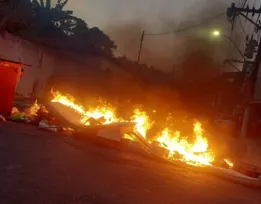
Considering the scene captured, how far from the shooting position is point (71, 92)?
2786 cm

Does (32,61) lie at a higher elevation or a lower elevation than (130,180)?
higher

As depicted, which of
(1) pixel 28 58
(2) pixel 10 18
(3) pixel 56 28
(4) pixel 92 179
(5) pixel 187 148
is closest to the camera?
(4) pixel 92 179

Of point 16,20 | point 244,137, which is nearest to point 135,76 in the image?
point 16,20

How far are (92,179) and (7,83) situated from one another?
29.2 ft

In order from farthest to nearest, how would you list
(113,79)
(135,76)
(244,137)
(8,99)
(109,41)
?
(109,41), (135,76), (113,79), (244,137), (8,99)

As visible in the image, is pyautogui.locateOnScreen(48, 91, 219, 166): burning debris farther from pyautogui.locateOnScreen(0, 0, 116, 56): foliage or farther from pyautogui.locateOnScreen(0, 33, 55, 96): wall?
pyautogui.locateOnScreen(0, 0, 116, 56): foliage

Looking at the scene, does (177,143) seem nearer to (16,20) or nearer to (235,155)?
(235,155)

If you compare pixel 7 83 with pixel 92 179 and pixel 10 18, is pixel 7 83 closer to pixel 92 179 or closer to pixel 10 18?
pixel 10 18

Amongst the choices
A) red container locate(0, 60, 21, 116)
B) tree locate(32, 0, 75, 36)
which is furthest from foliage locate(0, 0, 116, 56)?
red container locate(0, 60, 21, 116)

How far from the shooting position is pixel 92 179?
23.8ft

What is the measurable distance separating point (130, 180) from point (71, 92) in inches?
826

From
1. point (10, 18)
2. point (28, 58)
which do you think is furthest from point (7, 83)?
point (28, 58)

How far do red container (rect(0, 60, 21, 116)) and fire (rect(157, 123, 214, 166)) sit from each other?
6981 mm

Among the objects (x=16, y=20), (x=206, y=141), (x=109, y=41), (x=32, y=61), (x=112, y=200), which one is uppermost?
(x=109, y=41)
